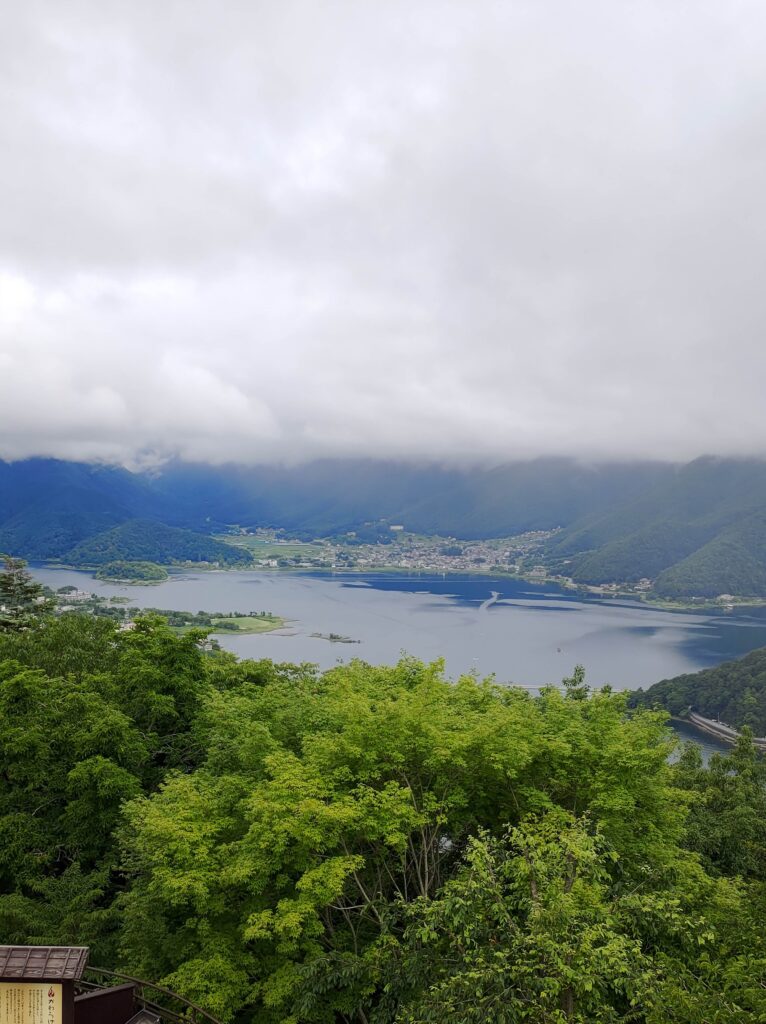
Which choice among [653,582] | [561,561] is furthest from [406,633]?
[561,561]

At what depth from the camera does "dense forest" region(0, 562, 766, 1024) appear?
5832 millimetres

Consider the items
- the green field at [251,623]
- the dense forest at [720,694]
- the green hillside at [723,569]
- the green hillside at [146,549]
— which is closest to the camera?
the dense forest at [720,694]

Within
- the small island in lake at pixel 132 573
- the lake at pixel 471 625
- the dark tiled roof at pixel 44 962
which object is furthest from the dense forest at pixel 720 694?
the small island in lake at pixel 132 573

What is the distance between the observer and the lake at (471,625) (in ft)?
222

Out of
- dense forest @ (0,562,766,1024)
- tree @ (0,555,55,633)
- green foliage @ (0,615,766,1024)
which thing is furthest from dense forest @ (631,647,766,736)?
tree @ (0,555,55,633)

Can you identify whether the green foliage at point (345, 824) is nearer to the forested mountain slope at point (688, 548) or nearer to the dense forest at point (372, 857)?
the dense forest at point (372, 857)

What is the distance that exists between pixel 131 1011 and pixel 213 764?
6.87 m

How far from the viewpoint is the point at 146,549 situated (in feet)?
597

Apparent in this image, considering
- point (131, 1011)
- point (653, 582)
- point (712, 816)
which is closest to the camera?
point (131, 1011)

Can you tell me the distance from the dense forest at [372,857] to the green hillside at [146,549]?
168741 mm

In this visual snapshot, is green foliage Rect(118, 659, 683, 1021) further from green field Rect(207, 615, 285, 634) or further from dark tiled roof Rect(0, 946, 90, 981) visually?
green field Rect(207, 615, 285, 634)

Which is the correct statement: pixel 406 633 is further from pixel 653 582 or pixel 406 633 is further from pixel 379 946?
pixel 653 582

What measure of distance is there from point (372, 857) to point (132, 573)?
149 m

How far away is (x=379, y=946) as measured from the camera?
817cm
